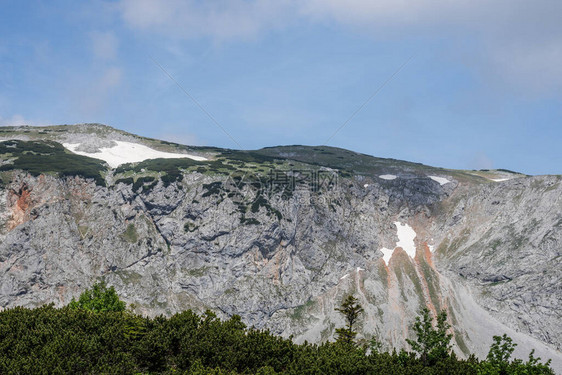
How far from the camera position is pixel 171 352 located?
4303cm

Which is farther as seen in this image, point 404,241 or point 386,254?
point 404,241

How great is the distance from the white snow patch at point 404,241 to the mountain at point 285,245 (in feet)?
1.78

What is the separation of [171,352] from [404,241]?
138547 mm

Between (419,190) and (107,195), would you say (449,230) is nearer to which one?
(419,190)

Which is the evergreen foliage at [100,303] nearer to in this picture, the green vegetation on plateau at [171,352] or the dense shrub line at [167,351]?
the green vegetation on plateau at [171,352]

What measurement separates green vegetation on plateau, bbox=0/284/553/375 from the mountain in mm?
92043

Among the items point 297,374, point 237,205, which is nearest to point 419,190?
point 237,205

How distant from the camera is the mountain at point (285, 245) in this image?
135 metres

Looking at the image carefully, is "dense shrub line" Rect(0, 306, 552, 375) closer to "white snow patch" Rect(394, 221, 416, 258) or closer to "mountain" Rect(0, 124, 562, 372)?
"mountain" Rect(0, 124, 562, 372)

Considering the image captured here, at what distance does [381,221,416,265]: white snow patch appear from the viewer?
164087 mm

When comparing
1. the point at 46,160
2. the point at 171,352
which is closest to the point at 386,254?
the point at 46,160

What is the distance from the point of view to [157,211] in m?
162

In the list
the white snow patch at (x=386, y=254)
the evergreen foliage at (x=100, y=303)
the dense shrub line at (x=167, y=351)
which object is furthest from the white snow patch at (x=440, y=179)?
the dense shrub line at (x=167, y=351)

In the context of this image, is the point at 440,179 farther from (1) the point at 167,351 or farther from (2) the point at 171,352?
(1) the point at 167,351
